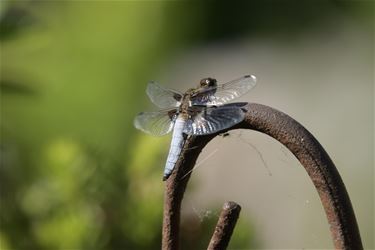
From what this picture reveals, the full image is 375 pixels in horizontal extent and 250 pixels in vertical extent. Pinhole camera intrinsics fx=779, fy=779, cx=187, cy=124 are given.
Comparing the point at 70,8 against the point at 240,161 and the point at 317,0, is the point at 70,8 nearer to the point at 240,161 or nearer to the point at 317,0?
the point at 240,161

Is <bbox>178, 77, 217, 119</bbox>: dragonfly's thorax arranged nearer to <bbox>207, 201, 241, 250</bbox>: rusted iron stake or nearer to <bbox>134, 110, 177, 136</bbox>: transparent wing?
<bbox>134, 110, 177, 136</bbox>: transparent wing

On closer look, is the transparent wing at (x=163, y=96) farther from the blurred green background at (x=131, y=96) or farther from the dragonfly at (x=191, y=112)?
the blurred green background at (x=131, y=96)

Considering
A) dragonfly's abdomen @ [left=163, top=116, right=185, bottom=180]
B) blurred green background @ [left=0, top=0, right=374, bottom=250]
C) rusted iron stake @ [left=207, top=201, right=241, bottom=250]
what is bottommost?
blurred green background @ [left=0, top=0, right=374, bottom=250]

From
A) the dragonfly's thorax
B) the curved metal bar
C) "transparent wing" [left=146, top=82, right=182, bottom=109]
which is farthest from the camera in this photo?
"transparent wing" [left=146, top=82, right=182, bottom=109]

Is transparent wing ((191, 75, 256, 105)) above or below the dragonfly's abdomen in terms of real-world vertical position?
above

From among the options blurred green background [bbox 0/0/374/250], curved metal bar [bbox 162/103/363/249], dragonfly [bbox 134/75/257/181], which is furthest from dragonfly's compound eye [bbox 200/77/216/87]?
curved metal bar [bbox 162/103/363/249]

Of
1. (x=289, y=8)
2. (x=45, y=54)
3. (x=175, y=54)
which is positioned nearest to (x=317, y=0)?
(x=289, y=8)

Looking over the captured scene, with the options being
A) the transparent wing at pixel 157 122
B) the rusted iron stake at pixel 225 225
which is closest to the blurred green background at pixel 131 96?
the transparent wing at pixel 157 122
